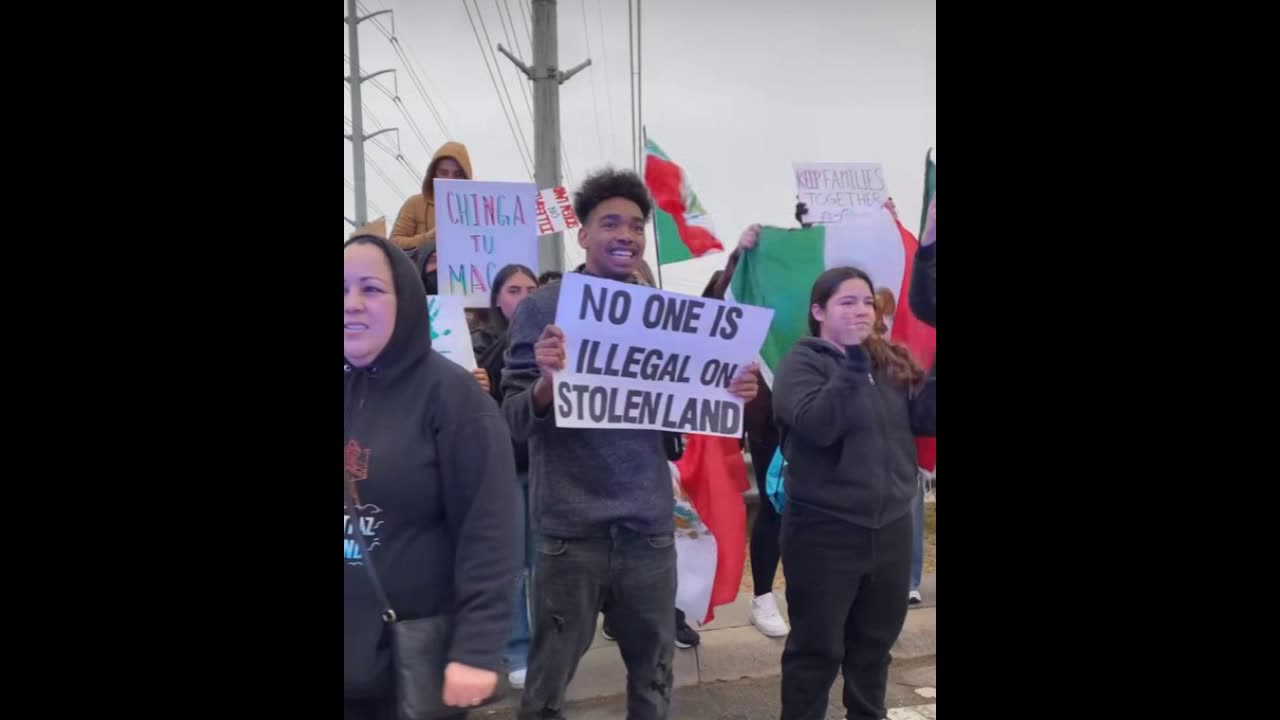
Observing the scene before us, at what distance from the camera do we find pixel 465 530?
2.26 m

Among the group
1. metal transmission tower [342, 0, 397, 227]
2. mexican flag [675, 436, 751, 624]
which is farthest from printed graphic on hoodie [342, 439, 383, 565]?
mexican flag [675, 436, 751, 624]

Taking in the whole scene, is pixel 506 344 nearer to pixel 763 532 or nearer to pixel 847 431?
pixel 847 431

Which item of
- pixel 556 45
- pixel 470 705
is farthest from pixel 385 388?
pixel 556 45

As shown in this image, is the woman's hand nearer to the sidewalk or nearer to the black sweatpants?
the sidewalk

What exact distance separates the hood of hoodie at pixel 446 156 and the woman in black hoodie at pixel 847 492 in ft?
3.86

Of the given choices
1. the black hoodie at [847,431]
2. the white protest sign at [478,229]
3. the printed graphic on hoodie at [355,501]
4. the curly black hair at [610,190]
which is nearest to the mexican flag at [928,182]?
the black hoodie at [847,431]

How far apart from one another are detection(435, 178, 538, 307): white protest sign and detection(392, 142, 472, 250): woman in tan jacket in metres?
0.02

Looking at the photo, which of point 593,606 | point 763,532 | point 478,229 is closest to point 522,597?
point 593,606

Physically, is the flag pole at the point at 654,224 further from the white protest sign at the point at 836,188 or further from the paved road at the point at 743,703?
the paved road at the point at 743,703

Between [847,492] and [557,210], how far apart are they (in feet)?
4.13

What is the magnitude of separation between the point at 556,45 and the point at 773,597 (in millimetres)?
2375

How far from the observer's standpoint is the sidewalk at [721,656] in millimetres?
3537

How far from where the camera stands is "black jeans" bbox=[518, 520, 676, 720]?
8.46 feet
